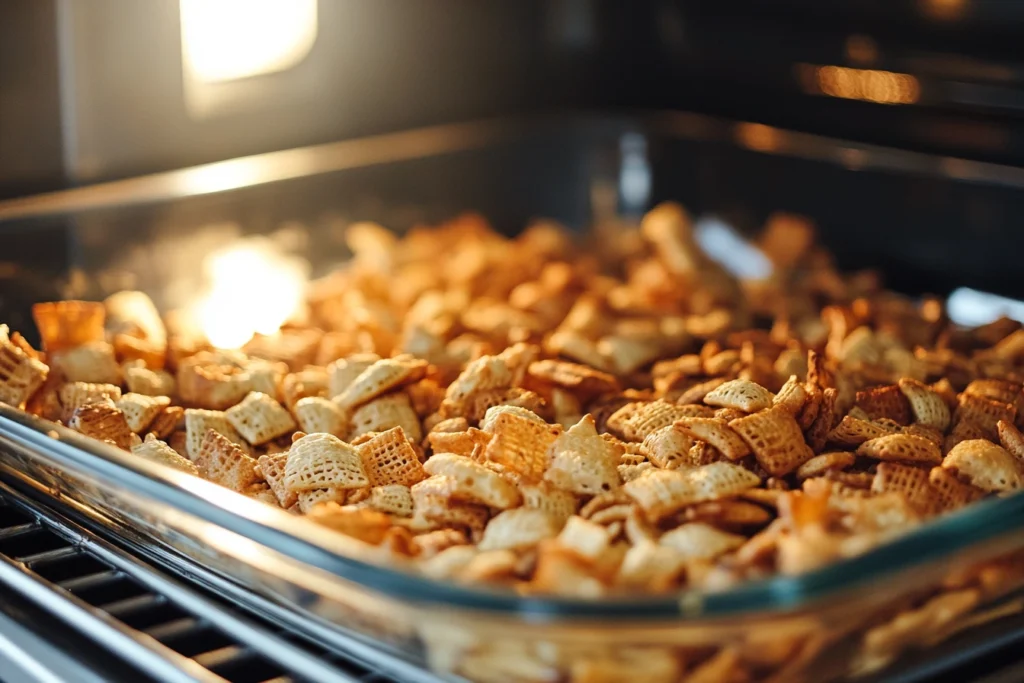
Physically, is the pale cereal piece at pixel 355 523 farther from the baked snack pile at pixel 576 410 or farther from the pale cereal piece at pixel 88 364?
the pale cereal piece at pixel 88 364

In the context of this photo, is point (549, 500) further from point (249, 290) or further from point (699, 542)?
point (249, 290)

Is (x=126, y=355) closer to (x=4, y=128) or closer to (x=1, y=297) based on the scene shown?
(x=1, y=297)

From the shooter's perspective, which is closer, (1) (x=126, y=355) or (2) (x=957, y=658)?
(2) (x=957, y=658)

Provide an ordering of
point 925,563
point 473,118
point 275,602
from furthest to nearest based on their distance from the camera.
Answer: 1. point 473,118
2. point 275,602
3. point 925,563

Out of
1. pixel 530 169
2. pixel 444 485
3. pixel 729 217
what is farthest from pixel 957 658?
pixel 530 169

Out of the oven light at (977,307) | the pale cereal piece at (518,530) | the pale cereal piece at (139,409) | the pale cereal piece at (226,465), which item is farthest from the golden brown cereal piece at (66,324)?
the oven light at (977,307)
